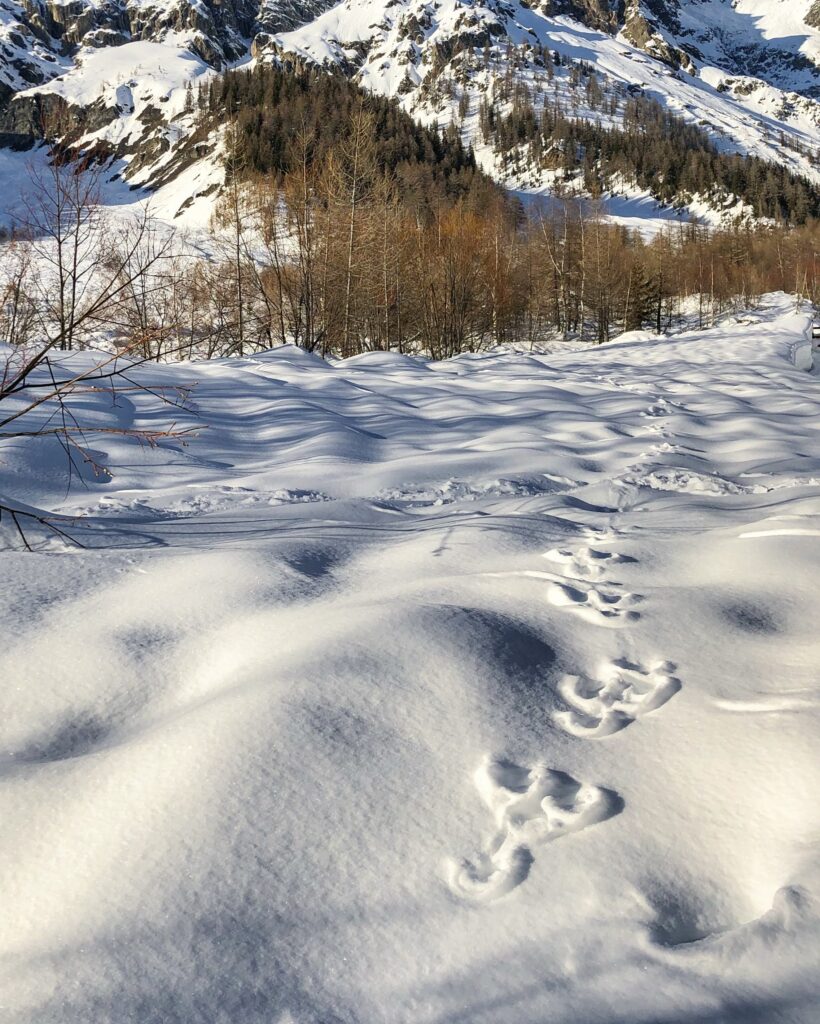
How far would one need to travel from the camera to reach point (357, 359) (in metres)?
11.5

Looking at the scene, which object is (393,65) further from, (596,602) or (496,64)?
(596,602)

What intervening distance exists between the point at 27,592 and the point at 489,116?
367 ft

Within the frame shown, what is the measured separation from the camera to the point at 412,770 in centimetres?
159

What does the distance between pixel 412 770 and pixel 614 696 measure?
0.63 m

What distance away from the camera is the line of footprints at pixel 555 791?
4.34ft

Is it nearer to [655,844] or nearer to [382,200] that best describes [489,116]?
[382,200]

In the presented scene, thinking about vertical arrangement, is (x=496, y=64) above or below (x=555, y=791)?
above

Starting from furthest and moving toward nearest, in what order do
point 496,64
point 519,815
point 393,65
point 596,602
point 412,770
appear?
point 393,65 → point 496,64 → point 596,602 → point 412,770 → point 519,815

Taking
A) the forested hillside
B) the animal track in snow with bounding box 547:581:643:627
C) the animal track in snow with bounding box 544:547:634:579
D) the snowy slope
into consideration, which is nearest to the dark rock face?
the snowy slope

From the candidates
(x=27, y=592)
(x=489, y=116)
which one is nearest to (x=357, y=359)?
(x=27, y=592)

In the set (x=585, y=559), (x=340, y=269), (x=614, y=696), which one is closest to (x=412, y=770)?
(x=614, y=696)

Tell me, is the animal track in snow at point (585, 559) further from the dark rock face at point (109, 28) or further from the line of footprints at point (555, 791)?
the dark rock face at point (109, 28)

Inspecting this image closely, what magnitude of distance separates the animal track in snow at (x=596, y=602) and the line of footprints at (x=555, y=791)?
0.16ft

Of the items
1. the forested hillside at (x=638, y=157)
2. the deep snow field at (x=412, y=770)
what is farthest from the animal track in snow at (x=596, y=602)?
the forested hillside at (x=638, y=157)
